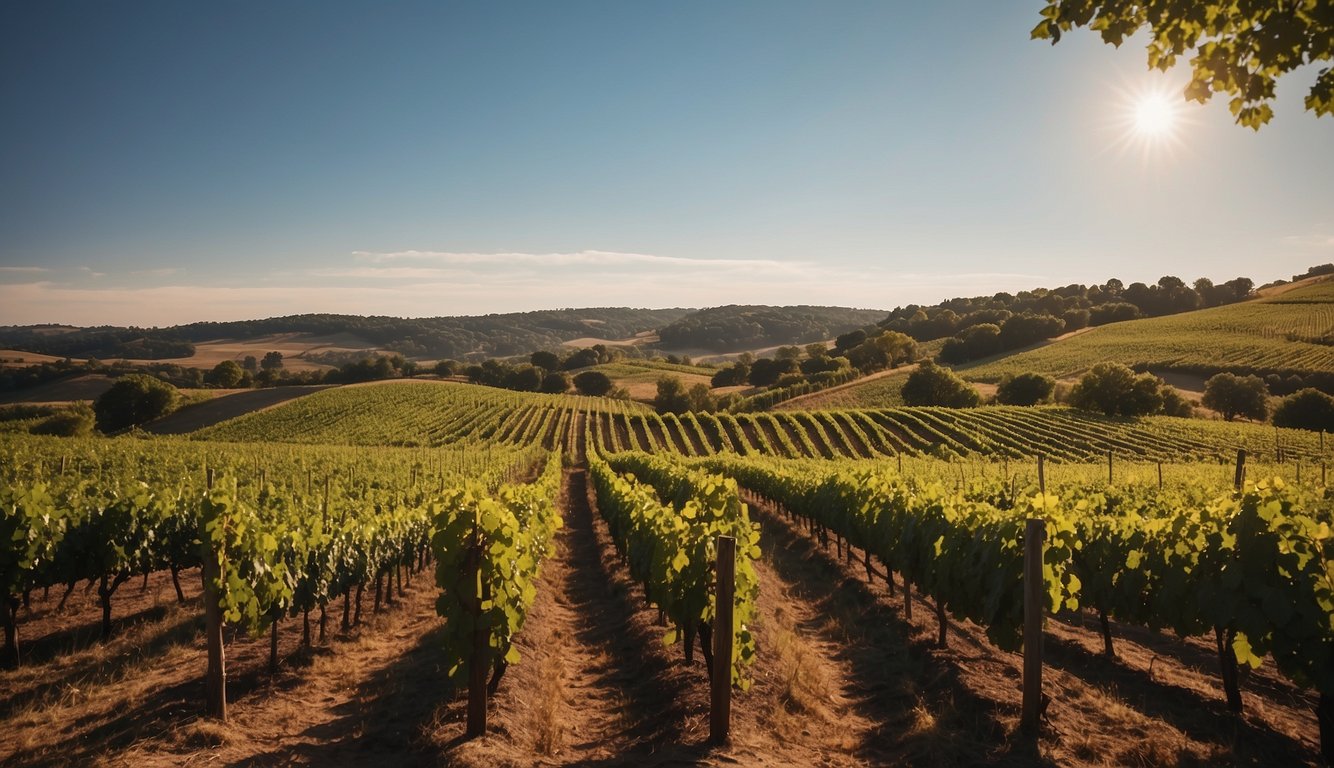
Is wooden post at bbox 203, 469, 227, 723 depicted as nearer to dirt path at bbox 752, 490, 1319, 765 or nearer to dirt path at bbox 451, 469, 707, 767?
dirt path at bbox 451, 469, 707, 767

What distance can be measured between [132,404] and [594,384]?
175 ft

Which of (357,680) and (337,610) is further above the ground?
(357,680)

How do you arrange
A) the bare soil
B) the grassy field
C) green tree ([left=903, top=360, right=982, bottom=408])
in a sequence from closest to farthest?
the bare soil → green tree ([left=903, top=360, right=982, bottom=408]) → the grassy field

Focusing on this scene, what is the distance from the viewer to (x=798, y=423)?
57562 mm

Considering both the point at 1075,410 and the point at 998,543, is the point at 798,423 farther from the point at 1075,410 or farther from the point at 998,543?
the point at 998,543

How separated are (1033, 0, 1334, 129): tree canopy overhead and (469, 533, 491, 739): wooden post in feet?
20.7

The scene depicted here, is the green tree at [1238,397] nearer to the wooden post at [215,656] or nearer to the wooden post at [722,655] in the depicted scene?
the wooden post at [722,655]

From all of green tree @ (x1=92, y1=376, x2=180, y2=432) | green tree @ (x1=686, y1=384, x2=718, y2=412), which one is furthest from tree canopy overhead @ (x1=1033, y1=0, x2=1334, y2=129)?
green tree @ (x1=92, y1=376, x2=180, y2=432)

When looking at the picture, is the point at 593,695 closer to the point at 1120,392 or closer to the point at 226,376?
the point at 1120,392

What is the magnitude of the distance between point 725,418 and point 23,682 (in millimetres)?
55572

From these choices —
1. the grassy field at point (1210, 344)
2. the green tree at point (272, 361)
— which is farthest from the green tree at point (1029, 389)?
the green tree at point (272, 361)

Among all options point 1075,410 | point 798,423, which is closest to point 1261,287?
point 1075,410

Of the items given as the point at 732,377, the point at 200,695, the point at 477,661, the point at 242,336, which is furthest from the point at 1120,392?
the point at 242,336

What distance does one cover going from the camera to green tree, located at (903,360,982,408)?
6612cm
